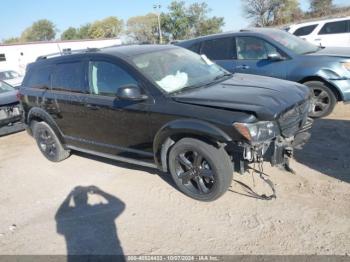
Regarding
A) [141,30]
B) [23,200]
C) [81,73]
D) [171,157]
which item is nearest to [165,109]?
[171,157]

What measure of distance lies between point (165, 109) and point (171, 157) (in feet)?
1.88

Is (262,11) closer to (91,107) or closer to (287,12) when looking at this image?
(287,12)

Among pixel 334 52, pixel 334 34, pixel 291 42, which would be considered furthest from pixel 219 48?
pixel 334 34

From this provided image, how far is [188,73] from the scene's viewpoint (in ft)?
16.1

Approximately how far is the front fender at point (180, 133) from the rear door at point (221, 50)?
12.4 feet

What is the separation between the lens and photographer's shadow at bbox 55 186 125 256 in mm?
3791

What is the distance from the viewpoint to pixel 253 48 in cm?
752

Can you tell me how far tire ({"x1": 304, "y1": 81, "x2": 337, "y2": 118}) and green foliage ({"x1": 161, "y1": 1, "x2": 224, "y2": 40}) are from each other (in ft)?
165

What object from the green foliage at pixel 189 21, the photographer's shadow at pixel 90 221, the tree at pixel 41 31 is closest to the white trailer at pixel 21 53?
the green foliage at pixel 189 21

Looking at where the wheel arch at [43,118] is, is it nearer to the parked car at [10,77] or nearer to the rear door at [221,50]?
the rear door at [221,50]

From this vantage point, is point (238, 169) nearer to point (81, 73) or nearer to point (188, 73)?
point (188, 73)

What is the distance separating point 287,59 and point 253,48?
783mm

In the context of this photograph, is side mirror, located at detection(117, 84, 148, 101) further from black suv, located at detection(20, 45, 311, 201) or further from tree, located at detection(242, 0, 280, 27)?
tree, located at detection(242, 0, 280, 27)

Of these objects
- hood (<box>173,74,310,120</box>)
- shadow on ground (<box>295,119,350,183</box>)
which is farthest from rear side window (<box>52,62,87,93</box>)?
shadow on ground (<box>295,119,350,183</box>)
